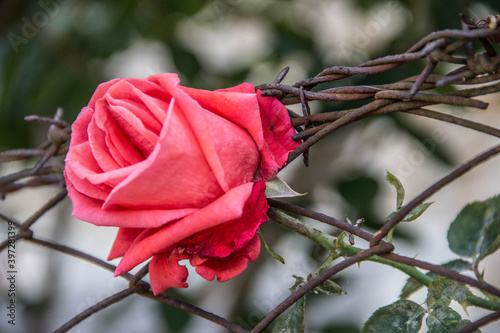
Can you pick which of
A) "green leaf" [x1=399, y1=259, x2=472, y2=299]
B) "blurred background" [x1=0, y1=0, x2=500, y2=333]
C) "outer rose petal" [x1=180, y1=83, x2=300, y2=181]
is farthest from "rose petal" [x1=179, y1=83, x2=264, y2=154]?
"blurred background" [x1=0, y1=0, x2=500, y2=333]

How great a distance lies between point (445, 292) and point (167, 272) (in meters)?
0.20

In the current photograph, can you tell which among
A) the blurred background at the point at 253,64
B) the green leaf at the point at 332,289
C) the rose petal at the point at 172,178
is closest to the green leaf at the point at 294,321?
the green leaf at the point at 332,289

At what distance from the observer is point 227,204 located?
31 cm

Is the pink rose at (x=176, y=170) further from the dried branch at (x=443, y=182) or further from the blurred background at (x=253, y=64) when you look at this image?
the blurred background at (x=253, y=64)

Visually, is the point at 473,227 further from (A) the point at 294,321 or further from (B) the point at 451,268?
(A) the point at 294,321

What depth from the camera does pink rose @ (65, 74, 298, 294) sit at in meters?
0.31

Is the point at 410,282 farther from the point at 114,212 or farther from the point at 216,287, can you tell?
the point at 216,287

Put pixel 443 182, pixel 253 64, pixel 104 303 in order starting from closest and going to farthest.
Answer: pixel 443 182, pixel 104 303, pixel 253 64

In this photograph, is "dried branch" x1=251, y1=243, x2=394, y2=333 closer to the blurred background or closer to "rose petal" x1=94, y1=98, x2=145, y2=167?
"rose petal" x1=94, y1=98, x2=145, y2=167

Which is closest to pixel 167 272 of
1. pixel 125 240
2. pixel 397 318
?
pixel 125 240

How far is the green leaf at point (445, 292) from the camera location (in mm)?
349

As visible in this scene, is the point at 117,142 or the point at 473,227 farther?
the point at 473,227

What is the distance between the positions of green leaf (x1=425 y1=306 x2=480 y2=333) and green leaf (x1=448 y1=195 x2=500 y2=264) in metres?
0.11

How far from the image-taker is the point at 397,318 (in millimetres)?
361
